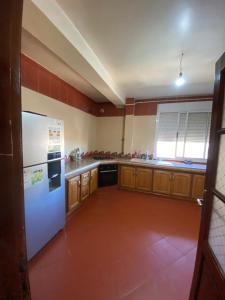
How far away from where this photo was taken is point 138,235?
224cm

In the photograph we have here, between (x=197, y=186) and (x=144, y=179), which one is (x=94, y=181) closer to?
(x=144, y=179)

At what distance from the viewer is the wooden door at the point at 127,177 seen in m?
3.92

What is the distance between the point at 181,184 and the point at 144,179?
0.86m

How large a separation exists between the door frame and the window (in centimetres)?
414

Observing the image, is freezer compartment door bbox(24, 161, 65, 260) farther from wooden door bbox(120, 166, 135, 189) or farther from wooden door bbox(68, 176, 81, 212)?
wooden door bbox(120, 166, 135, 189)

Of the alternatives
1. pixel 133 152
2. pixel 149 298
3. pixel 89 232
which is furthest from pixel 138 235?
pixel 133 152

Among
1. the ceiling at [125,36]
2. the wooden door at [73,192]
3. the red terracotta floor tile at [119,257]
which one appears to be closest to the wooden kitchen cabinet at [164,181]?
the red terracotta floor tile at [119,257]

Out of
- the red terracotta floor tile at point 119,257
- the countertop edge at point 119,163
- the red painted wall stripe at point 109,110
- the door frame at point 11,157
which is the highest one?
the red painted wall stripe at point 109,110

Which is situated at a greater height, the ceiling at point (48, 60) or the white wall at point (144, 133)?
the ceiling at point (48, 60)

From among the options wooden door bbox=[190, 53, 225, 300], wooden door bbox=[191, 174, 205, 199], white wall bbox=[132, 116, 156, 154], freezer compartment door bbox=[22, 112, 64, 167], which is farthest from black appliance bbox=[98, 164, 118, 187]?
wooden door bbox=[190, 53, 225, 300]

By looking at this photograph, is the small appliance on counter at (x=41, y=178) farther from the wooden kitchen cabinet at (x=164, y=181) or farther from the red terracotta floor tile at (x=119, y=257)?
the wooden kitchen cabinet at (x=164, y=181)

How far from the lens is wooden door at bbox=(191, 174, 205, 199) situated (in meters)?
3.34

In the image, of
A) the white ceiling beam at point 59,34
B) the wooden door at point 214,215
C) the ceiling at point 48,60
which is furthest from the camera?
the ceiling at point 48,60

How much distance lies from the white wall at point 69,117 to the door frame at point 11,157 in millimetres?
2165
